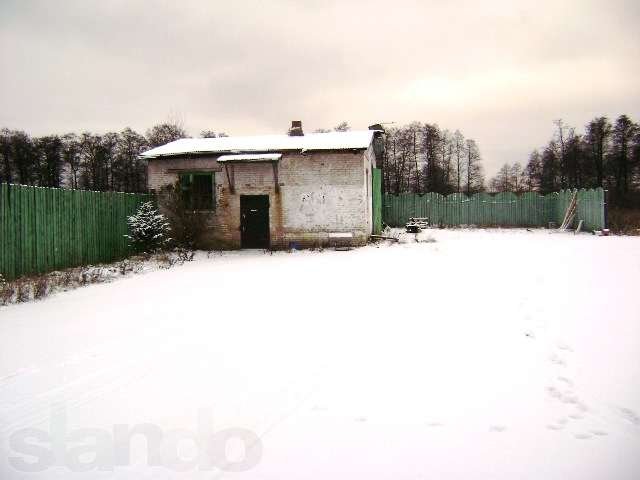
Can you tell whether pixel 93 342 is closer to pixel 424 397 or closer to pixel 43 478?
pixel 43 478

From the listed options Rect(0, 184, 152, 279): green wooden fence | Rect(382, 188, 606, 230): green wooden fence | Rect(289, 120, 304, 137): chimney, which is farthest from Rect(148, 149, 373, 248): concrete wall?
Rect(382, 188, 606, 230): green wooden fence

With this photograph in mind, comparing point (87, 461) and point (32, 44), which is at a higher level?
point (32, 44)

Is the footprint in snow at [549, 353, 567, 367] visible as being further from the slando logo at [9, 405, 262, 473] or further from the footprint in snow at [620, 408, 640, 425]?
the slando logo at [9, 405, 262, 473]

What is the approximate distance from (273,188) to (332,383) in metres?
10.6

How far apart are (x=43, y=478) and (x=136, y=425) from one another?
1.81 ft

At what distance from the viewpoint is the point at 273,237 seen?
13.3m

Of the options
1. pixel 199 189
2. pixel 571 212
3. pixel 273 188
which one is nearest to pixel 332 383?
pixel 273 188

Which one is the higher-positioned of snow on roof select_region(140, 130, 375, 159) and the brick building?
snow on roof select_region(140, 130, 375, 159)

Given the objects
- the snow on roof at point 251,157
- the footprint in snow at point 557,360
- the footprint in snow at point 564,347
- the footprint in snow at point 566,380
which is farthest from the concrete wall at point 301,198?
the footprint in snow at point 566,380

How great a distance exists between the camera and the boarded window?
13469 millimetres

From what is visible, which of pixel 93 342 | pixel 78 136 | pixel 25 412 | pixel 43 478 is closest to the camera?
pixel 43 478

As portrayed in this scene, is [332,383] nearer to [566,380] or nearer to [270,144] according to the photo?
[566,380]

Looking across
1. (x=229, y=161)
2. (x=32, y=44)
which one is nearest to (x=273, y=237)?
(x=229, y=161)

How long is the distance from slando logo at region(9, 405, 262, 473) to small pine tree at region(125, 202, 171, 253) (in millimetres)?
9942
